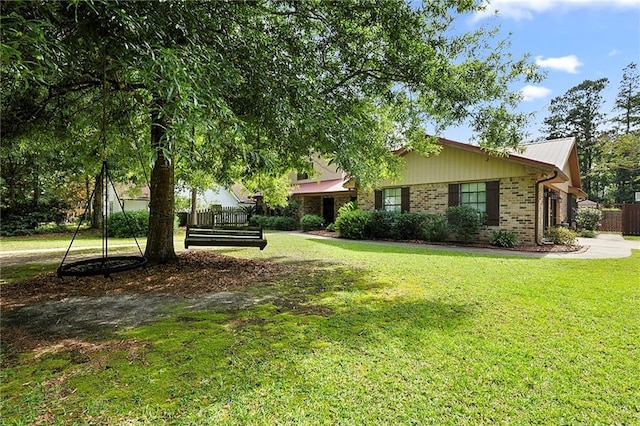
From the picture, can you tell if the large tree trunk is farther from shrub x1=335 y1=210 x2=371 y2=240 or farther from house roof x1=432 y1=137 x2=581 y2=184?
house roof x1=432 y1=137 x2=581 y2=184

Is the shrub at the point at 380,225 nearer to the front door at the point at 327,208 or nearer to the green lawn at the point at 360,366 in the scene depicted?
the front door at the point at 327,208

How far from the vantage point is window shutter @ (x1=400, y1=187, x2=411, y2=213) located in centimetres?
1623

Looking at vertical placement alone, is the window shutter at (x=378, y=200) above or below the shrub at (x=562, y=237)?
above

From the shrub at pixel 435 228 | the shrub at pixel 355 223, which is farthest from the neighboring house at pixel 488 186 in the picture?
the shrub at pixel 355 223

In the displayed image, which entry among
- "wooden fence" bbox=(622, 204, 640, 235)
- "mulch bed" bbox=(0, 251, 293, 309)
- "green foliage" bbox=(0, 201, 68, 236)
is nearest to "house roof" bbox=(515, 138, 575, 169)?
A: "wooden fence" bbox=(622, 204, 640, 235)

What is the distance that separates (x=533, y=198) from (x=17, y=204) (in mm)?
24764

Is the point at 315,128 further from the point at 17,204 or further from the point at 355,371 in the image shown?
the point at 17,204

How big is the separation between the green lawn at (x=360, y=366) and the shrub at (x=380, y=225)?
32.1 ft

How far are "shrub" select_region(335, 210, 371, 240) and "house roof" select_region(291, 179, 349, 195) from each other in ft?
12.9

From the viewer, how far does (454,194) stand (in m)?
14.7

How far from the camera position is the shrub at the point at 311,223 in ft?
68.0

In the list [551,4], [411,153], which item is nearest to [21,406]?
[551,4]

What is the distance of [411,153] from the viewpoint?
15.9 meters

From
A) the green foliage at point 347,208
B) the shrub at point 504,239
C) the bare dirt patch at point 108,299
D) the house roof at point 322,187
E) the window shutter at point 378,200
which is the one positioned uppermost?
the house roof at point 322,187
